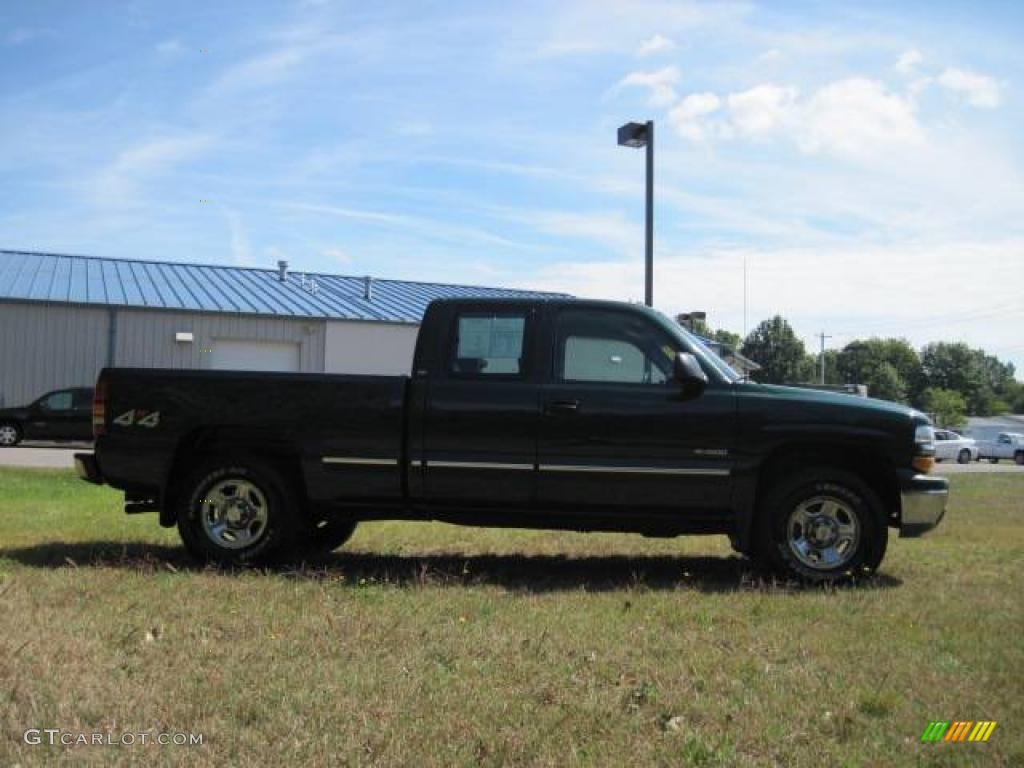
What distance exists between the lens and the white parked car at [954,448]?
4116 centimetres

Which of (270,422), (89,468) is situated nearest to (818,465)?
(270,422)

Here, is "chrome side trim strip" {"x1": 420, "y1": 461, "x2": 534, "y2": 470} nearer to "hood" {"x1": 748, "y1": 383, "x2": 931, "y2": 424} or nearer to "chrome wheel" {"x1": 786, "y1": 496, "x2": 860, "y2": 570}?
"hood" {"x1": 748, "y1": 383, "x2": 931, "y2": 424}

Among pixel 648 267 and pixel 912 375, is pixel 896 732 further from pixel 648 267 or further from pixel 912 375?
pixel 912 375

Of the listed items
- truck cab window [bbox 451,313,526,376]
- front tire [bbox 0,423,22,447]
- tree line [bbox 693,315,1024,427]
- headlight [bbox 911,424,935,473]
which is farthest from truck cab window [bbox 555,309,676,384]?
tree line [bbox 693,315,1024,427]

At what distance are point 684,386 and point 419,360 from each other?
1.82 meters

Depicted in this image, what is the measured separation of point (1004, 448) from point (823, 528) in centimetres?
4317

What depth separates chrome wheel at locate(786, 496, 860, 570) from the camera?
6.62 meters

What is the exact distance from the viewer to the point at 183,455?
282 inches

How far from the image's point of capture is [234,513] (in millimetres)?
7047

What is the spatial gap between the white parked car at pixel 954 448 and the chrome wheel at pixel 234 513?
38.6m

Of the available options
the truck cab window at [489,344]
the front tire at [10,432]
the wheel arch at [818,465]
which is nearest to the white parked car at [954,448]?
the front tire at [10,432]

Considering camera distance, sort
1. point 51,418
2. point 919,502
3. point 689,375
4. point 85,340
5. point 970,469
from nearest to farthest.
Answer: point 689,375
point 919,502
point 51,418
point 85,340
point 970,469

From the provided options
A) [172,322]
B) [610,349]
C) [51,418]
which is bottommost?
[51,418]

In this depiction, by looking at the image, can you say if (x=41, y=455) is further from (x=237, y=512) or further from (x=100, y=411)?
(x=237, y=512)
